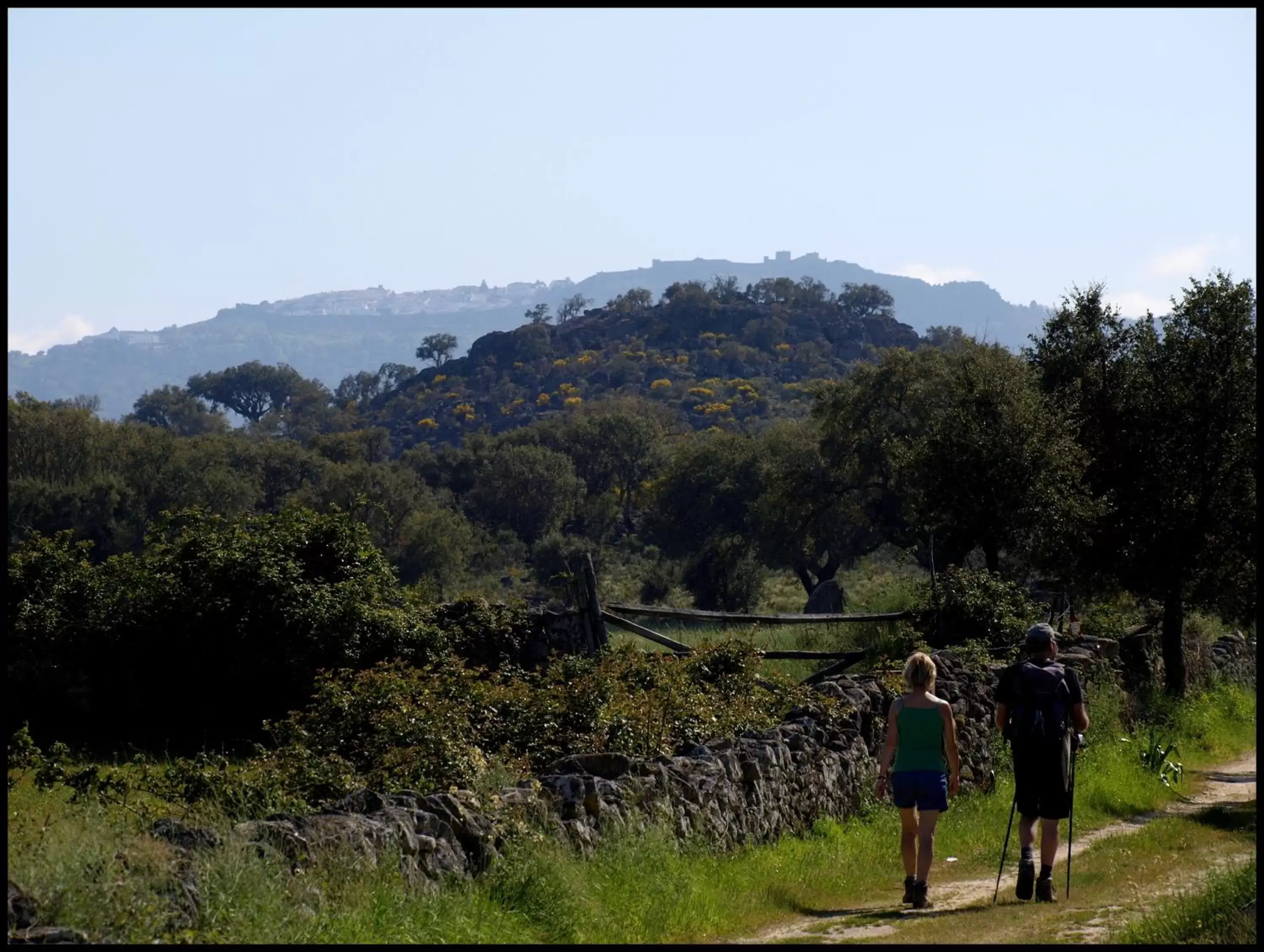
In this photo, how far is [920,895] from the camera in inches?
383

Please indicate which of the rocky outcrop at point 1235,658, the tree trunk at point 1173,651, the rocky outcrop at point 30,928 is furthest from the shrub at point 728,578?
the rocky outcrop at point 30,928

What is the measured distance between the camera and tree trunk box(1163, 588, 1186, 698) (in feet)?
63.1

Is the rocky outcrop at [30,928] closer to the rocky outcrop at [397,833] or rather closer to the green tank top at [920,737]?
the rocky outcrop at [397,833]

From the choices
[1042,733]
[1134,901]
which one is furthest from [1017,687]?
[1134,901]

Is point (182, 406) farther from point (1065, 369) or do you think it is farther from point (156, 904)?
point (156, 904)

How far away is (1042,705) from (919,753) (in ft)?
2.88

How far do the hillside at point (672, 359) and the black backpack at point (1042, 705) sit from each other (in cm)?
7941

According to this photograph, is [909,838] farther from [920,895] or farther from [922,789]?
[920,895]

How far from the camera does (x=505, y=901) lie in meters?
8.60

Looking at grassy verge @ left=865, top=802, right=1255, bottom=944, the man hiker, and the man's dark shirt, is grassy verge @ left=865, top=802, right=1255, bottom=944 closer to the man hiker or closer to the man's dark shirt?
the man hiker

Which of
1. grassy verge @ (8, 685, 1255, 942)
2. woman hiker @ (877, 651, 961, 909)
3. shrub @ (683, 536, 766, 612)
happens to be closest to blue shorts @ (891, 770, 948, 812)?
woman hiker @ (877, 651, 961, 909)

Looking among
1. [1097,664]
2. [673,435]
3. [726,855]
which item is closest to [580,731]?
[726,855]

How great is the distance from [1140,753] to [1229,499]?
413cm

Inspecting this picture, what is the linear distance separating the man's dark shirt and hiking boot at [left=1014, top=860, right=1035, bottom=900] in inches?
39.1
